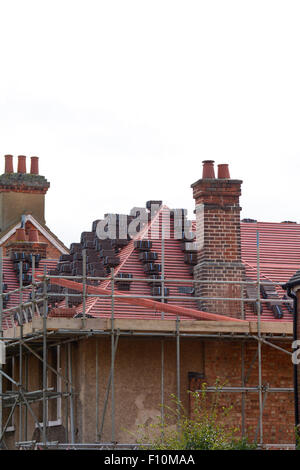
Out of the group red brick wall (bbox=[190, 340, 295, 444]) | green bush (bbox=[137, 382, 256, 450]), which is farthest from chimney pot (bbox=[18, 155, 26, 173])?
green bush (bbox=[137, 382, 256, 450])

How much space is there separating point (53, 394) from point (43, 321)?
199 centimetres

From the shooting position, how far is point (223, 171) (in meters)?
34.5

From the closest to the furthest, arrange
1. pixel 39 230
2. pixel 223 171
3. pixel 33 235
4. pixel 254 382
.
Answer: pixel 254 382
pixel 223 171
pixel 33 235
pixel 39 230

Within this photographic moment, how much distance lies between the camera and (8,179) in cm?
4841

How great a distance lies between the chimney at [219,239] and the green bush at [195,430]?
2.79 m

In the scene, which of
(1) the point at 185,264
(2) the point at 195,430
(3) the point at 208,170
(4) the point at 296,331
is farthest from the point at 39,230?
(2) the point at 195,430

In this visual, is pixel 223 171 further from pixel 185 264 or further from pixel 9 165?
pixel 9 165

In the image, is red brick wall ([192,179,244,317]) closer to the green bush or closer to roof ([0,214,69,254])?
Result: the green bush

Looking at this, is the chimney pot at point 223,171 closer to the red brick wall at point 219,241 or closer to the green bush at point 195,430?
the red brick wall at point 219,241

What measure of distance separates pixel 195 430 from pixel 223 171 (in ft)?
29.4

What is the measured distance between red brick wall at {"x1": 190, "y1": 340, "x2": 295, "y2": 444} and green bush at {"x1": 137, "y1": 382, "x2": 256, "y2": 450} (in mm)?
438

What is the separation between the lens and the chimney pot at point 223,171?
3450 cm

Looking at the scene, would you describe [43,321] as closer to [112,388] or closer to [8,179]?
[112,388]
